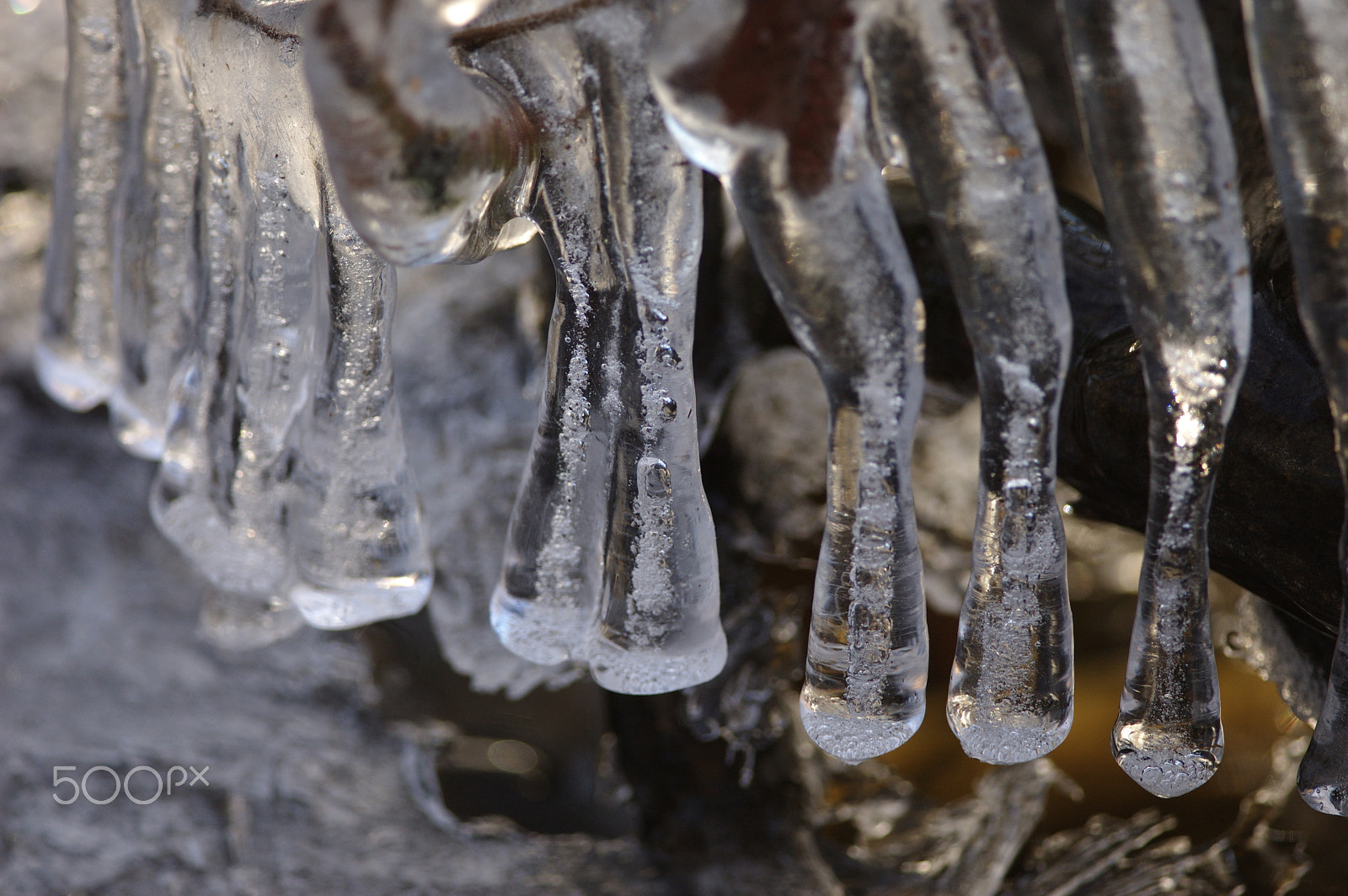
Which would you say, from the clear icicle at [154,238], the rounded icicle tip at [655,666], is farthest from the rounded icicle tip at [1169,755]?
the clear icicle at [154,238]

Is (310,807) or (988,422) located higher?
(988,422)

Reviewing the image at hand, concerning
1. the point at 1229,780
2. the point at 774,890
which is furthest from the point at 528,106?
the point at 1229,780

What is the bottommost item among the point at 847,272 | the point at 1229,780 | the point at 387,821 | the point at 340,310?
the point at 387,821

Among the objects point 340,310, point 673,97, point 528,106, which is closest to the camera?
point 673,97

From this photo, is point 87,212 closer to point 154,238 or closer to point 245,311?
point 154,238

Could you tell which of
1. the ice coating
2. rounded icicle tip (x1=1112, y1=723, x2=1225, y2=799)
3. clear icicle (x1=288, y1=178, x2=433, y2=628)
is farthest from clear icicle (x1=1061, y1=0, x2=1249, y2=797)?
clear icicle (x1=288, y1=178, x2=433, y2=628)

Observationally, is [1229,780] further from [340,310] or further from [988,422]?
[340,310]

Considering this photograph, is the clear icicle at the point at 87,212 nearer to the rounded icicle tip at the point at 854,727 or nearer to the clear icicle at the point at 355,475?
the clear icicle at the point at 355,475
